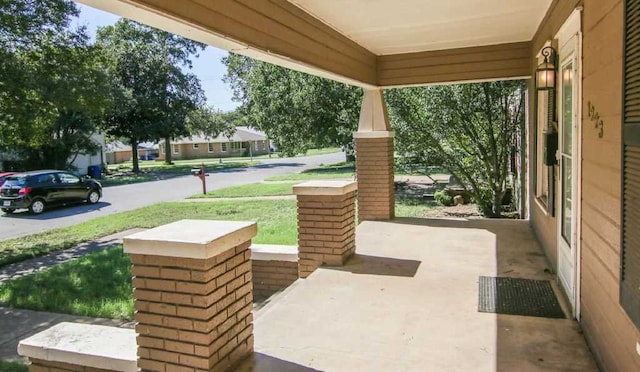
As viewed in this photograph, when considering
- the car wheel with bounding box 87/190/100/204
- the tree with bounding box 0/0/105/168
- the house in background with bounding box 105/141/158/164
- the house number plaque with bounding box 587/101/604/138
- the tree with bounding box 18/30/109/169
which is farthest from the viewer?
the house in background with bounding box 105/141/158/164

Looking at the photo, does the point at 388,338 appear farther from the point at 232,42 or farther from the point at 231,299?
the point at 232,42

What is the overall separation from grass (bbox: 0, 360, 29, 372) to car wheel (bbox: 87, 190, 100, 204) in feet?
42.0

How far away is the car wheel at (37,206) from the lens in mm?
A: 14562

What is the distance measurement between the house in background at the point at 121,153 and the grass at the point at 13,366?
39665mm

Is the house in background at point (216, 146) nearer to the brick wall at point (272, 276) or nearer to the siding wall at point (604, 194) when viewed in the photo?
the brick wall at point (272, 276)

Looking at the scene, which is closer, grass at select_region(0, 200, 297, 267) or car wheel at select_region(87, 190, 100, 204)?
grass at select_region(0, 200, 297, 267)

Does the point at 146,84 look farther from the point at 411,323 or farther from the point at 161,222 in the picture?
the point at 411,323

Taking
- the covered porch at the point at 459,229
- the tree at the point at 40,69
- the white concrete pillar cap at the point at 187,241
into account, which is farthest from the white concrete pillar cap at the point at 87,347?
the tree at the point at 40,69

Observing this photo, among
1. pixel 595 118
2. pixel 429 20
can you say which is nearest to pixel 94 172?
pixel 429 20

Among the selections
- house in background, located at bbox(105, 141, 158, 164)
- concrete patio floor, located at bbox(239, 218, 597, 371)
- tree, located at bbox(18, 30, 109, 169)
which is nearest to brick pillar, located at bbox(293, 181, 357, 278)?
concrete patio floor, located at bbox(239, 218, 597, 371)

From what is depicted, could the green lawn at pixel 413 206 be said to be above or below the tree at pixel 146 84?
below

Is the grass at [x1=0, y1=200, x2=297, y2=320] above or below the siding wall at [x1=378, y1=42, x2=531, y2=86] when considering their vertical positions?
below

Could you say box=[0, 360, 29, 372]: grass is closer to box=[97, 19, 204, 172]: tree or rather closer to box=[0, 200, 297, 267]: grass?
box=[0, 200, 297, 267]: grass

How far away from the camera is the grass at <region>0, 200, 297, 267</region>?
9.27 meters
